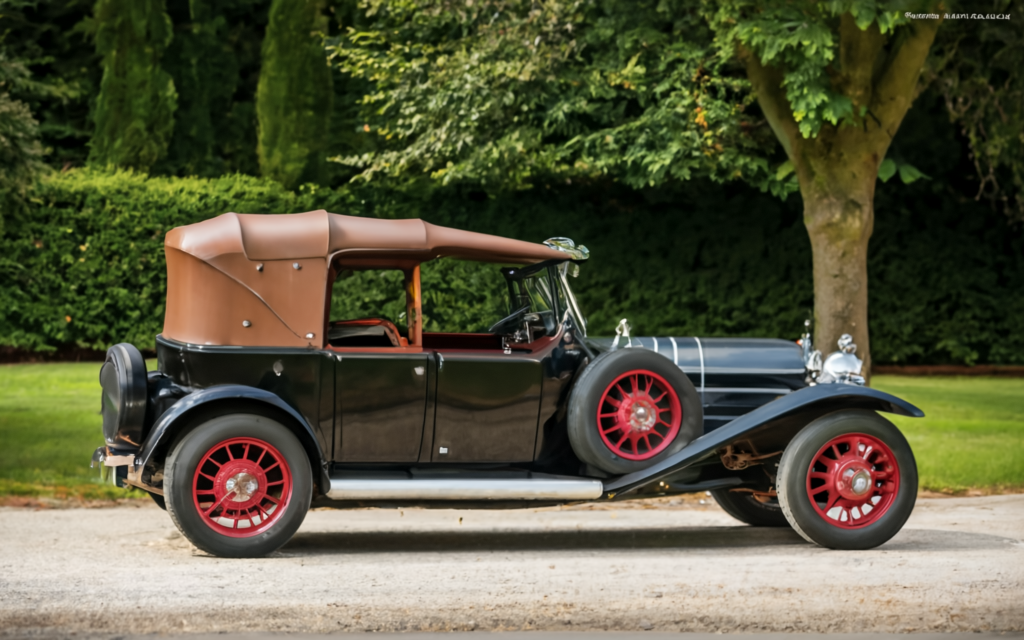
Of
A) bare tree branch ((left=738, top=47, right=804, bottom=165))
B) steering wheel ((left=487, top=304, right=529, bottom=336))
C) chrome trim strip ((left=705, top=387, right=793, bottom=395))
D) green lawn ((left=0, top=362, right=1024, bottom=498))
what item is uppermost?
bare tree branch ((left=738, top=47, right=804, bottom=165))

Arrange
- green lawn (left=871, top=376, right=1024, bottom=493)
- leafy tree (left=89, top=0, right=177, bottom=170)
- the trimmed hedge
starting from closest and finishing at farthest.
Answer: green lawn (left=871, top=376, right=1024, bottom=493) < the trimmed hedge < leafy tree (left=89, top=0, right=177, bottom=170)

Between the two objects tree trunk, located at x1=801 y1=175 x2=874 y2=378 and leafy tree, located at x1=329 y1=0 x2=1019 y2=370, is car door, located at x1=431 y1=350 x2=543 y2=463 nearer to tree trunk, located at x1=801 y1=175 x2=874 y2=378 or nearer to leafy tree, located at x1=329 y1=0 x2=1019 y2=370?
leafy tree, located at x1=329 y1=0 x2=1019 y2=370

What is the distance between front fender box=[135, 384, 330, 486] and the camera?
5844 mm

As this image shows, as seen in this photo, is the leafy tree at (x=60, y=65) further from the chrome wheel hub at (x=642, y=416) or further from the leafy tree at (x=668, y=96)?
the chrome wheel hub at (x=642, y=416)

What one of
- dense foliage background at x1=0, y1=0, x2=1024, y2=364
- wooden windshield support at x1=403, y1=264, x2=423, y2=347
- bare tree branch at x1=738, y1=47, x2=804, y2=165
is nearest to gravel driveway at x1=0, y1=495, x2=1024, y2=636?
wooden windshield support at x1=403, y1=264, x2=423, y2=347

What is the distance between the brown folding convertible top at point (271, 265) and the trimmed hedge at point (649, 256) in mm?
8656

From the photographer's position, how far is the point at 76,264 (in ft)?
47.3

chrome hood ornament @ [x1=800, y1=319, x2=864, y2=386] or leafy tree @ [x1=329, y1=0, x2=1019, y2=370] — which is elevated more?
leafy tree @ [x1=329, y1=0, x2=1019, y2=370]

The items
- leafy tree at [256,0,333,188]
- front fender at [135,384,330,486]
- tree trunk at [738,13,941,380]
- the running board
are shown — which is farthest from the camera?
leafy tree at [256,0,333,188]

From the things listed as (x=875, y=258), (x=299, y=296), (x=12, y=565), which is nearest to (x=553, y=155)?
(x=875, y=258)

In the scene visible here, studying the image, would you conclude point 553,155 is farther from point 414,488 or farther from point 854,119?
point 414,488

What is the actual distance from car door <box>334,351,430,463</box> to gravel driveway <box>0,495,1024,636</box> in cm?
60

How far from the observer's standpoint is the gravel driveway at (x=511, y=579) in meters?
4.74

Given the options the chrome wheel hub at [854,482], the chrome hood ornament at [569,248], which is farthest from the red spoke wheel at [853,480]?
the chrome hood ornament at [569,248]
